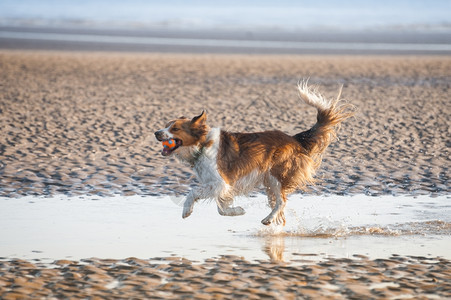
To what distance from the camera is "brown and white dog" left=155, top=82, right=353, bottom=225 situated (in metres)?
7.31

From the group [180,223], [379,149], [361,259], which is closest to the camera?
[361,259]

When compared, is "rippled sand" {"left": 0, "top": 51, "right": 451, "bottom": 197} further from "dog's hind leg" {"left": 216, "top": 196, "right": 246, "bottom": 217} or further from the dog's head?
the dog's head

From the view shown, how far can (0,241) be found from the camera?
6.54 meters

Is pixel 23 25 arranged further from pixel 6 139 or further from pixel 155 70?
pixel 6 139

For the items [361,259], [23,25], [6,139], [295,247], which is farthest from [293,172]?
[23,25]

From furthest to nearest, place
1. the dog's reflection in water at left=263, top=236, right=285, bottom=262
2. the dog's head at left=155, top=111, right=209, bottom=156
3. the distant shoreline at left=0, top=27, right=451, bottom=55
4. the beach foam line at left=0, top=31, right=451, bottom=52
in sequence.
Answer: the beach foam line at left=0, top=31, right=451, bottom=52 → the distant shoreline at left=0, top=27, right=451, bottom=55 → the dog's head at left=155, top=111, right=209, bottom=156 → the dog's reflection in water at left=263, top=236, right=285, bottom=262

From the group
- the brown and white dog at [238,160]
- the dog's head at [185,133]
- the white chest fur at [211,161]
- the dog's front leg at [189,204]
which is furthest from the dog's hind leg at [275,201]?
the dog's head at [185,133]

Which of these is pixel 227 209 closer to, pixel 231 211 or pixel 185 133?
pixel 231 211

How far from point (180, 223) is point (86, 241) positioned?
110 centimetres

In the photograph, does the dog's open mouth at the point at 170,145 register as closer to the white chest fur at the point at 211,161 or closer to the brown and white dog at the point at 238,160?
the brown and white dog at the point at 238,160

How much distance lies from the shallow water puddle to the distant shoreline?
16.0 meters

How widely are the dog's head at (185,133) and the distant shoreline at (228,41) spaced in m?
16.6

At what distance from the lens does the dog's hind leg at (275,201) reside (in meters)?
7.35

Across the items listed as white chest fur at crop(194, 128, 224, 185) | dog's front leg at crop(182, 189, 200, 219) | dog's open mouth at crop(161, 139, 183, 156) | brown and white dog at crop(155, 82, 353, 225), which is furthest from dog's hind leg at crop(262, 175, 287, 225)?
dog's open mouth at crop(161, 139, 183, 156)
